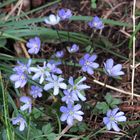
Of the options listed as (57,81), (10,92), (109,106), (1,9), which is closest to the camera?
(57,81)

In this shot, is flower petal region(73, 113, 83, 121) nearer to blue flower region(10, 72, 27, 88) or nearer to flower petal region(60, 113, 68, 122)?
flower petal region(60, 113, 68, 122)

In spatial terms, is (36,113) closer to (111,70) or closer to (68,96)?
(68,96)

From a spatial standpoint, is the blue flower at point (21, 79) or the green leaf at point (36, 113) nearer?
the blue flower at point (21, 79)

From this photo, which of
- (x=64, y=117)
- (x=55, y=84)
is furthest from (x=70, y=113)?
(x=55, y=84)

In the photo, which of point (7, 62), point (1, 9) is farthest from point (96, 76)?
point (1, 9)

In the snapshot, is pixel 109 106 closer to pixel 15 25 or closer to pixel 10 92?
pixel 10 92

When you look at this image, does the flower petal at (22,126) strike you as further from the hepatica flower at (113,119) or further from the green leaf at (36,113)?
the hepatica flower at (113,119)

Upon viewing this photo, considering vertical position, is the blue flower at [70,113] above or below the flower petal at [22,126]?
above

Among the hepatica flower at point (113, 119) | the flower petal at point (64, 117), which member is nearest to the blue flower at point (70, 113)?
the flower petal at point (64, 117)
